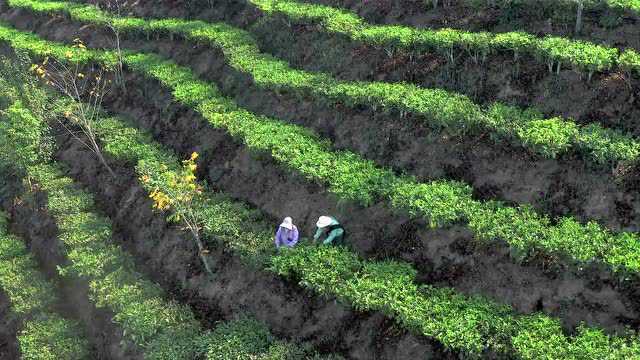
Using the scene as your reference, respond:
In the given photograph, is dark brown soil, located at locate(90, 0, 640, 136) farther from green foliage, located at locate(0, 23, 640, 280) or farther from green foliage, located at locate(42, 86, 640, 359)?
green foliage, located at locate(42, 86, 640, 359)

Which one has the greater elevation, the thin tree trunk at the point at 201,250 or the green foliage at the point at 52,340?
the thin tree trunk at the point at 201,250

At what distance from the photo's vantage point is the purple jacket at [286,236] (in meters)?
17.2

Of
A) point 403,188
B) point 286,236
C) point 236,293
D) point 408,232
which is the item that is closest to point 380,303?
point 408,232

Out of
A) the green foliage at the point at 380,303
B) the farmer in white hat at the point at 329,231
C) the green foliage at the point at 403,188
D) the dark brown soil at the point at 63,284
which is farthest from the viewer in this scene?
the dark brown soil at the point at 63,284

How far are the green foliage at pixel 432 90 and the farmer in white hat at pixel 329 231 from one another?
5.18 ft

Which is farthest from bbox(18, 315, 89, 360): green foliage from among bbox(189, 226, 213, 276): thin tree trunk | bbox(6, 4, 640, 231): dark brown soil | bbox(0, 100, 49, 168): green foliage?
bbox(6, 4, 640, 231): dark brown soil

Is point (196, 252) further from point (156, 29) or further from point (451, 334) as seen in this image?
point (156, 29)

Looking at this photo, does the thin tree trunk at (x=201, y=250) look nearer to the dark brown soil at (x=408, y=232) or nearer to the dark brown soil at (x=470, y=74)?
the dark brown soil at (x=408, y=232)

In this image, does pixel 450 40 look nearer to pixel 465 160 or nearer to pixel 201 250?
pixel 465 160

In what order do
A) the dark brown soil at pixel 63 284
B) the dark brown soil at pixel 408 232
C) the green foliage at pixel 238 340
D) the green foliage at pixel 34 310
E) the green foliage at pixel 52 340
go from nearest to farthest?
the dark brown soil at pixel 408 232 < the green foliage at pixel 238 340 < the green foliage at pixel 52 340 < the green foliage at pixel 34 310 < the dark brown soil at pixel 63 284

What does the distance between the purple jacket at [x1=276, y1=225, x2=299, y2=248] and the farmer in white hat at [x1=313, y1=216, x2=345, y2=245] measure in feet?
2.25

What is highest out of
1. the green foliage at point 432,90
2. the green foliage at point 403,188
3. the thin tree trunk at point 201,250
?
the green foliage at point 432,90

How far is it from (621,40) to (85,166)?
79.1ft

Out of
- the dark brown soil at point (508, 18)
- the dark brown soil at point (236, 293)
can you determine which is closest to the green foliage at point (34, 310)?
the dark brown soil at point (236, 293)
